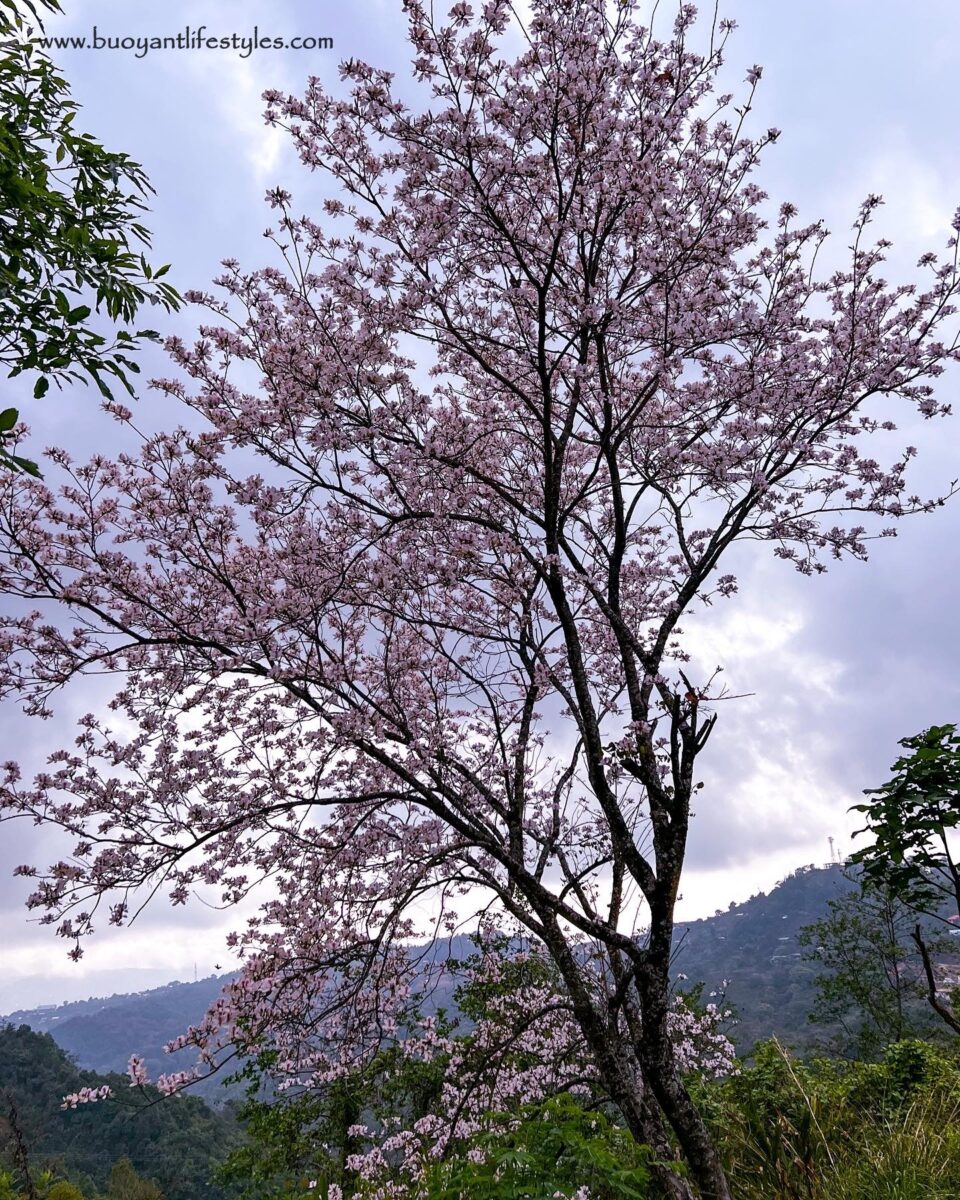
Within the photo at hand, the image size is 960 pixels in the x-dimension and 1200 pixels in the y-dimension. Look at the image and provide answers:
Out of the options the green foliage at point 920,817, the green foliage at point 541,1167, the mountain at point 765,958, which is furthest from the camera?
the mountain at point 765,958

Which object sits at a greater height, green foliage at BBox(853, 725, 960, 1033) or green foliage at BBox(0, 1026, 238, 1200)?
green foliage at BBox(853, 725, 960, 1033)

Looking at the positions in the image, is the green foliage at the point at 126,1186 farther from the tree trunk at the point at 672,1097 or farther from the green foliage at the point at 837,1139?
the tree trunk at the point at 672,1097

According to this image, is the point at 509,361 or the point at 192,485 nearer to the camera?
the point at 192,485

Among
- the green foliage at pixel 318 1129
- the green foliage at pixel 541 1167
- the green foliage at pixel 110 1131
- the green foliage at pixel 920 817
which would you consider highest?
the green foliage at pixel 920 817

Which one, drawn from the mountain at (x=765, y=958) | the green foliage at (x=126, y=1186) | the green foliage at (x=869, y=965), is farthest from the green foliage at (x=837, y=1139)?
the mountain at (x=765, y=958)

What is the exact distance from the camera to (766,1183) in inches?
234

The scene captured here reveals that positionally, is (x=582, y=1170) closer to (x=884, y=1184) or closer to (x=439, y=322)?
(x=884, y=1184)

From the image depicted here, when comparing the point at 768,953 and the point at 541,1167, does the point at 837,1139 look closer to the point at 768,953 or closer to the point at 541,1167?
the point at 541,1167

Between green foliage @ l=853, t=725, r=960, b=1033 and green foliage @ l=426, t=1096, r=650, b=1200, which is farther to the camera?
green foliage @ l=853, t=725, r=960, b=1033

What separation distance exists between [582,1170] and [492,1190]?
43 centimetres

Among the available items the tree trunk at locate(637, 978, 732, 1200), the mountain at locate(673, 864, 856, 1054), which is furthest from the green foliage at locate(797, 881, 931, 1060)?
the mountain at locate(673, 864, 856, 1054)

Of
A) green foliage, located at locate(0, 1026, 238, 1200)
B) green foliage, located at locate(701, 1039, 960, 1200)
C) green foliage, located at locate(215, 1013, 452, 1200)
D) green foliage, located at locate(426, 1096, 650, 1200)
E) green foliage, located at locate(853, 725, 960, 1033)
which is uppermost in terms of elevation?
green foliage, located at locate(853, 725, 960, 1033)

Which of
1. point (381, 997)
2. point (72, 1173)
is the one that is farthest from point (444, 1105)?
point (72, 1173)

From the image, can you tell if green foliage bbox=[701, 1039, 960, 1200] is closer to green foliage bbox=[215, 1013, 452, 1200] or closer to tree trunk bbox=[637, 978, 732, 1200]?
tree trunk bbox=[637, 978, 732, 1200]
